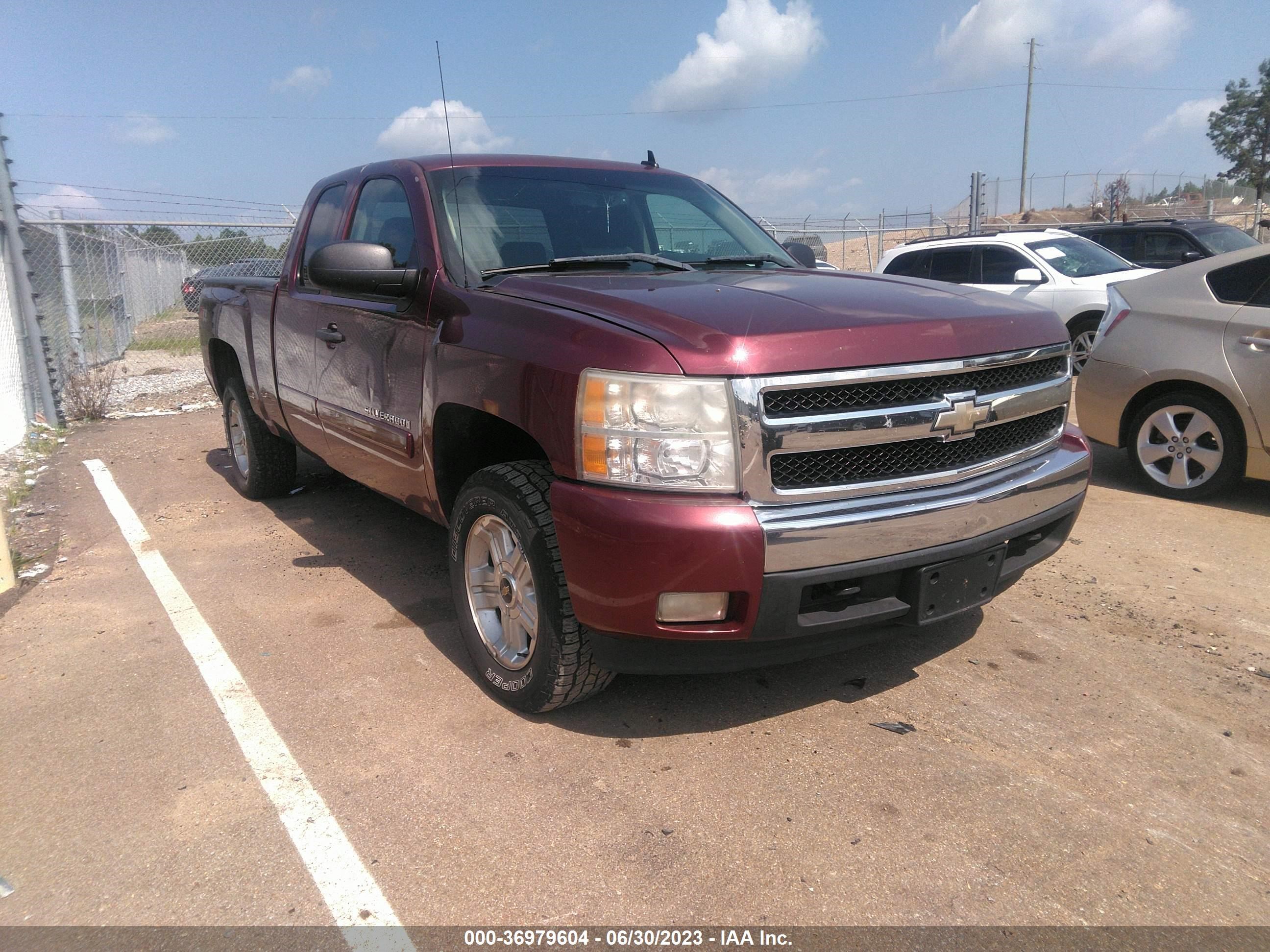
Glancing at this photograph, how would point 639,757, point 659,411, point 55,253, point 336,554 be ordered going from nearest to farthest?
point 659,411 → point 639,757 → point 336,554 → point 55,253

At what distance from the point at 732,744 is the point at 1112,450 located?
5360 millimetres

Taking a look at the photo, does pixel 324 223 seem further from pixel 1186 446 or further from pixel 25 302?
pixel 25 302

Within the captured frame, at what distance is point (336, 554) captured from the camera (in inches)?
193

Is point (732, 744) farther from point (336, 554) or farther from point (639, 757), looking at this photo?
point (336, 554)

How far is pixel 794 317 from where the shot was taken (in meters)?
2.65

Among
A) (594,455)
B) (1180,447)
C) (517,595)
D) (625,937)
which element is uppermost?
(594,455)

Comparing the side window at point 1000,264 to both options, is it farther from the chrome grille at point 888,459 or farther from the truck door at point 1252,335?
the chrome grille at point 888,459

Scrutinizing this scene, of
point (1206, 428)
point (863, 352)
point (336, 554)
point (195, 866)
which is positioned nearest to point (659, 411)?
point (863, 352)

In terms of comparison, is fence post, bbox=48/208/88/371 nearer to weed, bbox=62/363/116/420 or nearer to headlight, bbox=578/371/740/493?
weed, bbox=62/363/116/420

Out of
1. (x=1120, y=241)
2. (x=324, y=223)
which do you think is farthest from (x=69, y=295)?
(x=1120, y=241)

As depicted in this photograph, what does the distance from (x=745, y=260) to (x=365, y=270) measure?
5.22 feet

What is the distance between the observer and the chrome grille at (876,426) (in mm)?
2463

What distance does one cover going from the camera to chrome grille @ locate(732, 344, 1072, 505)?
8.08ft

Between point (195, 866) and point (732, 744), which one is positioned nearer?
point (195, 866)
